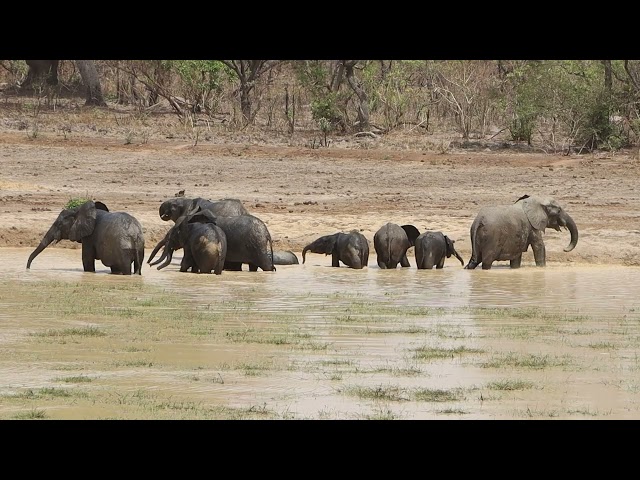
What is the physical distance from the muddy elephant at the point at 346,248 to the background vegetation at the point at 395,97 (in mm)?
11300

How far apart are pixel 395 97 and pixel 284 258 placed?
15.1 meters

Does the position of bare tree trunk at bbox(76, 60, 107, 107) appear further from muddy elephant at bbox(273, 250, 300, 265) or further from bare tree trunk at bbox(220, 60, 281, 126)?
muddy elephant at bbox(273, 250, 300, 265)

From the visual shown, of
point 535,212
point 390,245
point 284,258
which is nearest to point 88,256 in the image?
point 284,258

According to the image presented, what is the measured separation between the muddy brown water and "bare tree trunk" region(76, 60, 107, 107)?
18613 mm

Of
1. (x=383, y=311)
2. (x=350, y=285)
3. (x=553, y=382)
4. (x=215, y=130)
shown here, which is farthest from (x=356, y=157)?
(x=553, y=382)

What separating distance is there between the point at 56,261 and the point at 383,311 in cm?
635

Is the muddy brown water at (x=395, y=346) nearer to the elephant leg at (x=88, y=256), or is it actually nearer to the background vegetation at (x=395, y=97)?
the elephant leg at (x=88, y=256)

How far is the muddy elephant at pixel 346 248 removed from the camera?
16.8m

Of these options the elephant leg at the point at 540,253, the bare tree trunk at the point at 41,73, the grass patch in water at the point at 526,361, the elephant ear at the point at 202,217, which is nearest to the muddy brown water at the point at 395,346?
the grass patch in water at the point at 526,361

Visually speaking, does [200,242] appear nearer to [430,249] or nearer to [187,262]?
[187,262]

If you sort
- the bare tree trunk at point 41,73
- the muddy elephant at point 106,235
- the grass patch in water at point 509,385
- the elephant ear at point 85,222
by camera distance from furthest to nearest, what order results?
the bare tree trunk at point 41,73, the elephant ear at point 85,222, the muddy elephant at point 106,235, the grass patch in water at point 509,385

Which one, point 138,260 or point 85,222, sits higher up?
point 85,222

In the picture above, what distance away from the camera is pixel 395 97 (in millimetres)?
31766

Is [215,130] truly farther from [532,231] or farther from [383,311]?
[383,311]
